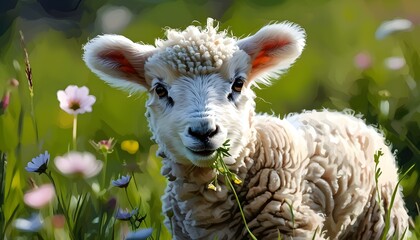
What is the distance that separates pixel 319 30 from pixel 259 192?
14.8ft

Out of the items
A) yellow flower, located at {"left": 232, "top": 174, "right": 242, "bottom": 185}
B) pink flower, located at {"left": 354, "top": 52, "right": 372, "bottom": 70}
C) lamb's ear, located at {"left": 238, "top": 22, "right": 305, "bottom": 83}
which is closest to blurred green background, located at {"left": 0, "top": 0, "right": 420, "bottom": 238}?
pink flower, located at {"left": 354, "top": 52, "right": 372, "bottom": 70}

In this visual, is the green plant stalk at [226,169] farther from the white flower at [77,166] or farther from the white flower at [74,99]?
the white flower at [74,99]

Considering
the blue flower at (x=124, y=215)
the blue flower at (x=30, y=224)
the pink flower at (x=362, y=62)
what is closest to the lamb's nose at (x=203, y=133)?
the blue flower at (x=124, y=215)

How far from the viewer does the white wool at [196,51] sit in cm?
382

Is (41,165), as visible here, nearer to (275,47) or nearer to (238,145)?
(238,145)

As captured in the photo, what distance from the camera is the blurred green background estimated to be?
5.56 metres

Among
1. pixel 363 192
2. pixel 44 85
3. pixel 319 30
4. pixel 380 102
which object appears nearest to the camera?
pixel 363 192

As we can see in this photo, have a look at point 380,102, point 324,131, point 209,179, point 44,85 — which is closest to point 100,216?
point 209,179

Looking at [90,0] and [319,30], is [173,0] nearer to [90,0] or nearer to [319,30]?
[90,0]

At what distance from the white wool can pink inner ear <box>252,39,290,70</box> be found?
0.18 metres

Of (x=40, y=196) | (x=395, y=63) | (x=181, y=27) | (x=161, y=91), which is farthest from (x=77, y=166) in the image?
(x=181, y=27)

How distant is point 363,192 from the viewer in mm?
4203

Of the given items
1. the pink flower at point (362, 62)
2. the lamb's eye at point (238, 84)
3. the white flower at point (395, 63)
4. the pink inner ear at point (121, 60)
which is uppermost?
the lamb's eye at point (238, 84)

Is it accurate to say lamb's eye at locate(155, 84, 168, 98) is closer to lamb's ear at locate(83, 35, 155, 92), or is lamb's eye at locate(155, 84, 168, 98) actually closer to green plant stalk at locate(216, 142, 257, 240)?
lamb's ear at locate(83, 35, 155, 92)
